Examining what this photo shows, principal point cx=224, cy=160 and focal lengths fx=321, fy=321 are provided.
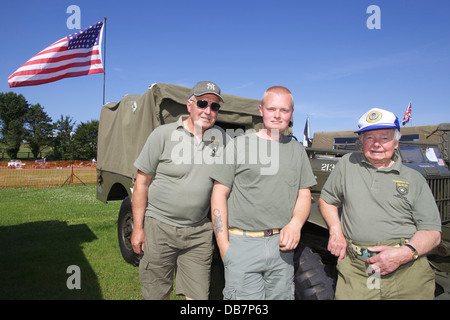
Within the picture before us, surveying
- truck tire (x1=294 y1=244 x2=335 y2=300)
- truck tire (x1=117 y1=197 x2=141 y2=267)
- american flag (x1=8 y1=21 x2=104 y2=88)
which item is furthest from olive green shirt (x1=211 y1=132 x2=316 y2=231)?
american flag (x1=8 y1=21 x2=104 y2=88)

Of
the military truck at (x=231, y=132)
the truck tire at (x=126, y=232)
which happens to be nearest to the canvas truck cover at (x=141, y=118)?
the military truck at (x=231, y=132)

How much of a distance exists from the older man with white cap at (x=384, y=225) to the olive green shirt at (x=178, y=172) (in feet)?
3.20

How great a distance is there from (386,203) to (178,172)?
1391 millimetres

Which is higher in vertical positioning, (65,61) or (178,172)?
(65,61)

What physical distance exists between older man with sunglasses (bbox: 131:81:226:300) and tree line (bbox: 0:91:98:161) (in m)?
40.4

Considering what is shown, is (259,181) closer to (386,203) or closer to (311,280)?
(386,203)

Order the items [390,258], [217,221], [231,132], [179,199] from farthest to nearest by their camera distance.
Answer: [231,132] < [179,199] < [217,221] < [390,258]

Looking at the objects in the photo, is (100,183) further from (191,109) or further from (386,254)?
(386,254)

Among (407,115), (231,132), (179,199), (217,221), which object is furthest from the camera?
(407,115)

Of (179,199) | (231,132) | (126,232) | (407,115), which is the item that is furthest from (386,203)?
(407,115)

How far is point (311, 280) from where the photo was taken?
237 cm

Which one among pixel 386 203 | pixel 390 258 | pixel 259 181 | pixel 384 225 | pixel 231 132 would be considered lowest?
pixel 390 258

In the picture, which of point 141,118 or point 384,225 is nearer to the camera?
point 384,225
